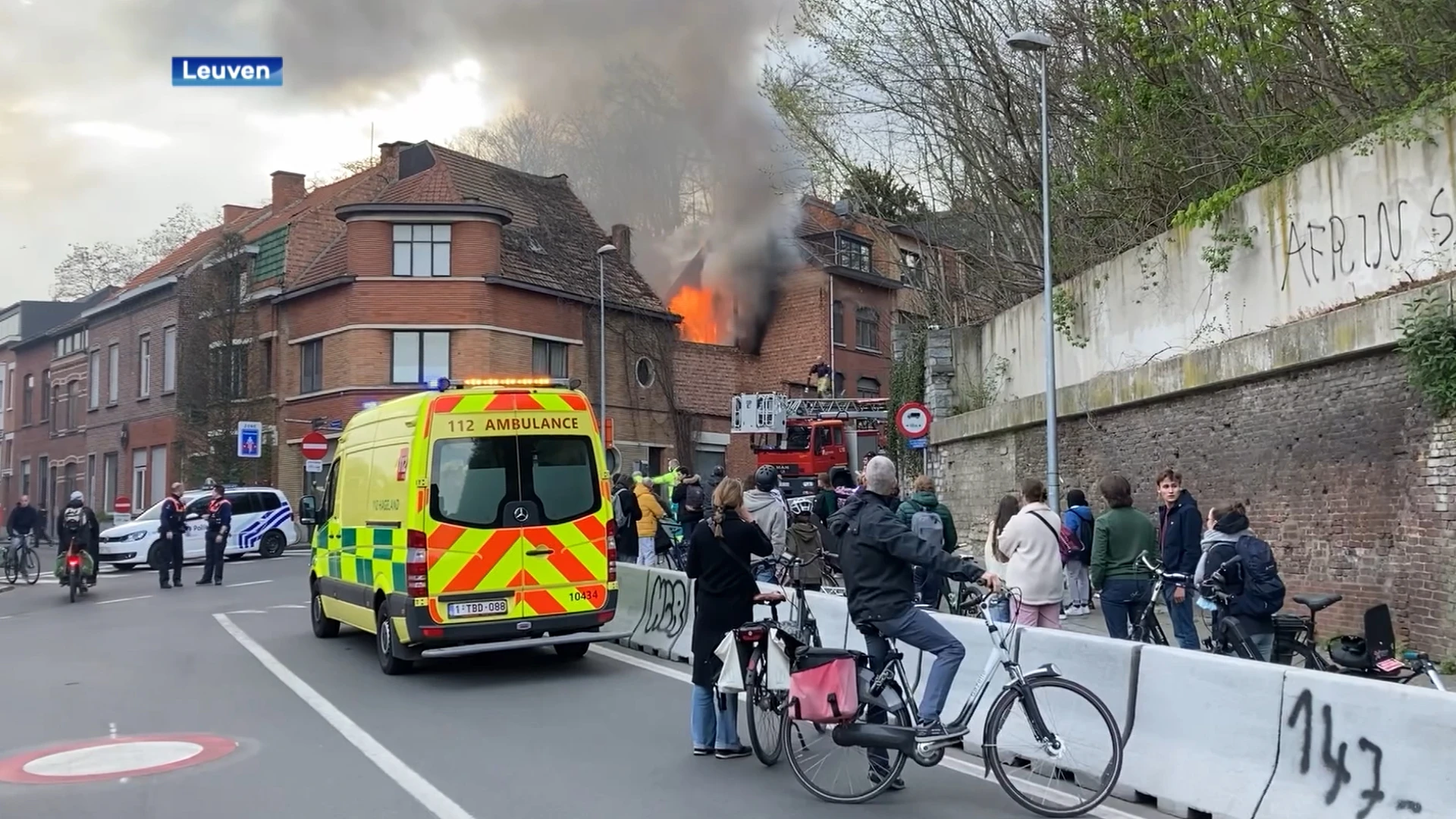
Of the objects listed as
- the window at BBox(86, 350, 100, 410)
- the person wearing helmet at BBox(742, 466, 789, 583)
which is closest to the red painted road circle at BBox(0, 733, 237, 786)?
the person wearing helmet at BBox(742, 466, 789, 583)

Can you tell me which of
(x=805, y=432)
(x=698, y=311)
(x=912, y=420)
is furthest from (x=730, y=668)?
(x=698, y=311)

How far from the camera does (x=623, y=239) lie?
4528 centimetres

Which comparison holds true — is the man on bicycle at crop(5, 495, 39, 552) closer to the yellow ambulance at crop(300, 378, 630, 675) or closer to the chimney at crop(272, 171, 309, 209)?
the yellow ambulance at crop(300, 378, 630, 675)

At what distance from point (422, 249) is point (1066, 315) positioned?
23760 millimetres

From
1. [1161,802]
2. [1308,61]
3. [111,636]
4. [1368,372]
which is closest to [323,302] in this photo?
[111,636]

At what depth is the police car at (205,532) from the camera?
27.2m

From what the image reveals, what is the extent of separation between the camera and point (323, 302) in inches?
1503

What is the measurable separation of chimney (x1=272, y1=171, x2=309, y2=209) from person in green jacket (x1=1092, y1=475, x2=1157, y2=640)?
41.9 m

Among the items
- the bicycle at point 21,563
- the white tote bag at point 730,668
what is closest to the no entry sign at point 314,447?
the bicycle at point 21,563

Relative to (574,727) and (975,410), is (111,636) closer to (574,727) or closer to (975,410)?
(574,727)

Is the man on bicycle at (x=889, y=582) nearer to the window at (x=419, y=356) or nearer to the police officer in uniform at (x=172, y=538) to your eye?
the police officer in uniform at (x=172, y=538)

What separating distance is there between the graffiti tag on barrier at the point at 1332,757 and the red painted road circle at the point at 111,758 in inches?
245

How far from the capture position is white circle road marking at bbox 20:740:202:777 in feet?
25.2

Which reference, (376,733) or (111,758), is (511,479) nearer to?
(376,733)
